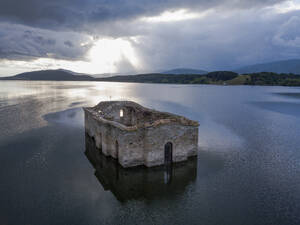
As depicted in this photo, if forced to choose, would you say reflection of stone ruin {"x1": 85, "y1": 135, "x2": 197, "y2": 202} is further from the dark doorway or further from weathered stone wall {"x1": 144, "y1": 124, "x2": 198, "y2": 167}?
weathered stone wall {"x1": 144, "y1": 124, "x2": 198, "y2": 167}

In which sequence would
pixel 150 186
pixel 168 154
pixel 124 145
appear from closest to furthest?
pixel 150 186 < pixel 124 145 < pixel 168 154

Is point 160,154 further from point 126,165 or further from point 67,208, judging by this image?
point 67,208

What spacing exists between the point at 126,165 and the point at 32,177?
339 inches

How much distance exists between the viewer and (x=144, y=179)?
1947 centimetres

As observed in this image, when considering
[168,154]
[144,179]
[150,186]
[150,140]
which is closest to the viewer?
[150,186]

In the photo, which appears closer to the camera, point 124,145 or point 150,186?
point 150,186

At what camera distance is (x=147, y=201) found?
16312mm

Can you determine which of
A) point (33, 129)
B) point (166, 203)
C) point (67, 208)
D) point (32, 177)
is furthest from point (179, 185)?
point (33, 129)

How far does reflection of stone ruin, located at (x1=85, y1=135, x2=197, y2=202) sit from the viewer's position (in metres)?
17.6

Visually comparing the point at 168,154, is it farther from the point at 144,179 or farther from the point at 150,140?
the point at 144,179

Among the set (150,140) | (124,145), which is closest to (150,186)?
(150,140)

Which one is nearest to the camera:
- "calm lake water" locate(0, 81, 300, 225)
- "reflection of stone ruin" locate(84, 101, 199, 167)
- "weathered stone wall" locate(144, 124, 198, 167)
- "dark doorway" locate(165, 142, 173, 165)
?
"calm lake water" locate(0, 81, 300, 225)

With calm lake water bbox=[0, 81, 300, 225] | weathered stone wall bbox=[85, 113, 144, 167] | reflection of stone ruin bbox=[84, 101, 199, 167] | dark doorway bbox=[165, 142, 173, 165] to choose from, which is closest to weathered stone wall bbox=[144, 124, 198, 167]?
reflection of stone ruin bbox=[84, 101, 199, 167]

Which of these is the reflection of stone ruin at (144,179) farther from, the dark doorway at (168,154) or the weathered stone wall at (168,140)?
the weathered stone wall at (168,140)
